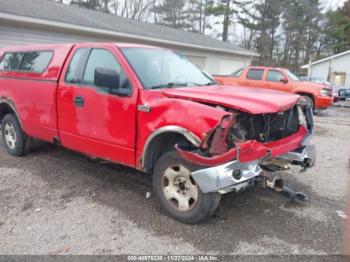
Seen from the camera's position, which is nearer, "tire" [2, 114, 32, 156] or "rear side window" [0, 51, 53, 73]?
"rear side window" [0, 51, 53, 73]

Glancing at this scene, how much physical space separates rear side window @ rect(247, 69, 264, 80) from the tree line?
1133 inches

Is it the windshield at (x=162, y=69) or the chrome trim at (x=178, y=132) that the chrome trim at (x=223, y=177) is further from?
the windshield at (x=162, y=69)

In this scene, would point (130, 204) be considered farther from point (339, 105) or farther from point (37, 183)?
point (339, 105)

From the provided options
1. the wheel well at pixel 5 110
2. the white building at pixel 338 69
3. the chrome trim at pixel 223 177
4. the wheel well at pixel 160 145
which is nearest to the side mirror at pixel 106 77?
the wheel well at pixel 160 145

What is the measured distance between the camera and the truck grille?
342cm

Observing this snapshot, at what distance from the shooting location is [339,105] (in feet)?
62.5

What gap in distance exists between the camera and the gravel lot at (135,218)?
10.3ft

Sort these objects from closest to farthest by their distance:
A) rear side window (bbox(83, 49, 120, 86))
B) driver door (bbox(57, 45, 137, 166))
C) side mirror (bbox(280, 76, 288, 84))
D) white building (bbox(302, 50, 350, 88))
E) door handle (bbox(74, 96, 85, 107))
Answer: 1. driver door (bbox(57, 45, 137, 166))
2. rear side window (bbox(83, 49, 120, 86))
3. door handle (bbox(74, 96, 85, 107))
4. side mirror (bbox(280, 76, 288, 84))
5. white building (bbox(302, 50, 350, 88))

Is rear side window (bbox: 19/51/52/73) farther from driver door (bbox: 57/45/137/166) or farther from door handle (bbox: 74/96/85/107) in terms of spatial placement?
door handle (bbox: 74/96/85/107)

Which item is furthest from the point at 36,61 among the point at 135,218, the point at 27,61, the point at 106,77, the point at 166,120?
the point at 135,218

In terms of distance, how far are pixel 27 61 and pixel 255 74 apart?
30.9 ft

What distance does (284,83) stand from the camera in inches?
482

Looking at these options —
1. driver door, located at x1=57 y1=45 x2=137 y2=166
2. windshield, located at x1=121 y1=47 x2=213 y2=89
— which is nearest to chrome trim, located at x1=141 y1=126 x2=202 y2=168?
driver door, located at x1=57 y1=45 x2=137 y2=166

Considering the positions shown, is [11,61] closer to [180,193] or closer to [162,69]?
[162,69]
